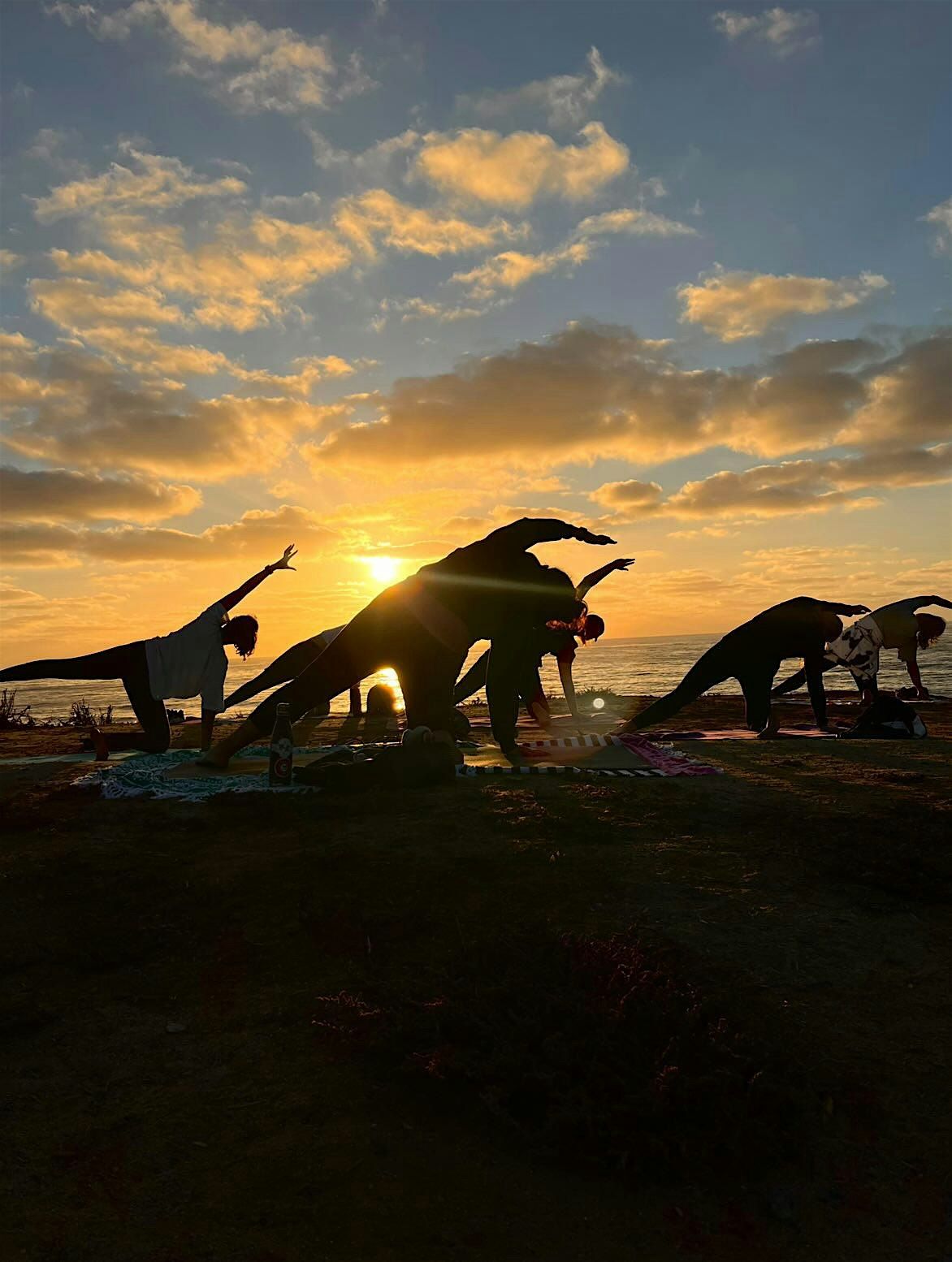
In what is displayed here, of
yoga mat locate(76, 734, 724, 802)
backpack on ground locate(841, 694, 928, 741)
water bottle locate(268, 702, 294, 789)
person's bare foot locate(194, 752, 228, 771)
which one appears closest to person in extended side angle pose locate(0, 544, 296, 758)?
yoga mat locate(76, 734, 724, 802)

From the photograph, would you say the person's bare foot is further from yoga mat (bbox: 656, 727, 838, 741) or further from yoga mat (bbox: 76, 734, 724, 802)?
yoga mat (bbox: 656, 727, 838, 741)

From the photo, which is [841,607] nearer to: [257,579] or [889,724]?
[889,724]

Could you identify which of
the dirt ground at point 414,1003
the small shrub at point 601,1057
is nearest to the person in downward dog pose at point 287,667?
the dirt ground at point 414,1003

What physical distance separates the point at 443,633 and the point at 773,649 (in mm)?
6094

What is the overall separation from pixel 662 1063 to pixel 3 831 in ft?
16.7

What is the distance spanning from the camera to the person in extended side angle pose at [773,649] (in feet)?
40.2

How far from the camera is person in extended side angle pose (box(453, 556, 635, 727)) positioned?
11.8 meters

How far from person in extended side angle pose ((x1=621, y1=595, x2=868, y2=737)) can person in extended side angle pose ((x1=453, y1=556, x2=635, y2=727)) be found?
1658 mm

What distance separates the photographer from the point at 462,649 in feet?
28.1

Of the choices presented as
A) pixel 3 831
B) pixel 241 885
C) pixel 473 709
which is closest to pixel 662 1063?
pixel 241 885

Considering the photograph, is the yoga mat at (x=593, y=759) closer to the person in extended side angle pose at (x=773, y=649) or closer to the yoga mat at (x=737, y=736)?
the yoga mat at (x=737, y=736)

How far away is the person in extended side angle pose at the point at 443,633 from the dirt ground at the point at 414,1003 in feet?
6.45

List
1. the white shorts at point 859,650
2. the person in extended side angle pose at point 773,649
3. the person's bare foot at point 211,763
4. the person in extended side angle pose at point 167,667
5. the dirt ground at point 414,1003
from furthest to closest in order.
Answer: the white shorts at point 859,650
the person in extended side angle pose at point 773,649
the person in extended side angle pose at point 167,667
the person's bare foot at point 211,763
the dirt ground at point 414,1003

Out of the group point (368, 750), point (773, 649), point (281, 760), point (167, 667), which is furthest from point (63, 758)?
point (773, 649)
